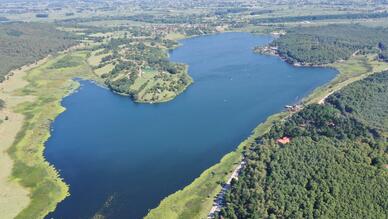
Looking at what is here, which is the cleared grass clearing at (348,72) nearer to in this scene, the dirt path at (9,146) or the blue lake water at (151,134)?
the blue lake water at (151,134)

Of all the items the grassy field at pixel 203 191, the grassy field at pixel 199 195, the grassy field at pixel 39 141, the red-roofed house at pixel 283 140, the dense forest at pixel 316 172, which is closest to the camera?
the dense forest at pixel 316 172

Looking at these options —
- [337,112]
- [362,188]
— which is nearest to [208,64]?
[337,112]

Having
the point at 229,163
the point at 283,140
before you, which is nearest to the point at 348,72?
the point at 283,140

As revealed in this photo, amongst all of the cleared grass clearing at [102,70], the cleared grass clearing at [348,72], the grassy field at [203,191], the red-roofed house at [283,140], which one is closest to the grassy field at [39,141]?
the cleared grass clearing at [102,70]

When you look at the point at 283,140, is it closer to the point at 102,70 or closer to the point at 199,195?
the point at 199,195

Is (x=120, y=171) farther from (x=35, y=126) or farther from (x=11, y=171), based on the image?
(x=35, y=126)
